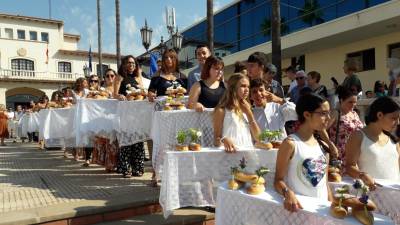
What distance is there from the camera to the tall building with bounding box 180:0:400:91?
13195 mm

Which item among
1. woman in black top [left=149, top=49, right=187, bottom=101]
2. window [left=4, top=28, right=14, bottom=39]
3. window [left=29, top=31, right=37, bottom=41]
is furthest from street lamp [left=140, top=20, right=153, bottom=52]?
window [left=29, top=31, right=37, bottom=41]

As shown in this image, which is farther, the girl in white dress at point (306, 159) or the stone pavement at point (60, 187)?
the stone pavement at point (60, 187)

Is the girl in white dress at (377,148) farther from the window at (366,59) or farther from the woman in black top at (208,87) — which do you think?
the window at (366,59)

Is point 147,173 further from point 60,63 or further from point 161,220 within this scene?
point 60,63

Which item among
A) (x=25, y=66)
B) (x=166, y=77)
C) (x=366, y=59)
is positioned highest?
(x=25, y=66)

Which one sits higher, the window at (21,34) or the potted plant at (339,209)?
the window at (21,34)

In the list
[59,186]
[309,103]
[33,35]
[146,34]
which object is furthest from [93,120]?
[33,35]

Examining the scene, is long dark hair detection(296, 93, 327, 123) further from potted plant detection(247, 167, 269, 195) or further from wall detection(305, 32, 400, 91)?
wall detection(305, 32, 400, 91)

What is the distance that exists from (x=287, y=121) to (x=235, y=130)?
3.52ft

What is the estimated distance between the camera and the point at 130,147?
5832 mm

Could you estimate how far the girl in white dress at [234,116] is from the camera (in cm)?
384

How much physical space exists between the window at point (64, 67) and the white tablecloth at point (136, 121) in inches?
1765

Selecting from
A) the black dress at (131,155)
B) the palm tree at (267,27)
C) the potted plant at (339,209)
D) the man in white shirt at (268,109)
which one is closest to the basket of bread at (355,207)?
the potted plant at (339,209)

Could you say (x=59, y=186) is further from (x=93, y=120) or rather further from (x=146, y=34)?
(x=146, y=34)
